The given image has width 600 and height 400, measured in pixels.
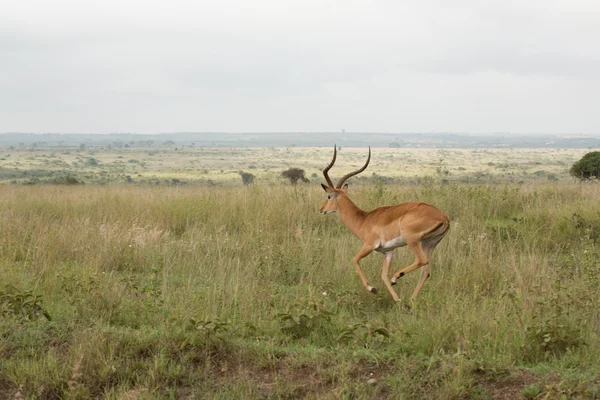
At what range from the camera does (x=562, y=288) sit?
734cm

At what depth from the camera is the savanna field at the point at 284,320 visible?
5602mm

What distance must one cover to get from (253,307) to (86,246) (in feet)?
13.0

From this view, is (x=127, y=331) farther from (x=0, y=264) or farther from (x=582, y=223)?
(x=582, y=223)

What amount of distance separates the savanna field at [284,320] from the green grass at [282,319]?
2cm

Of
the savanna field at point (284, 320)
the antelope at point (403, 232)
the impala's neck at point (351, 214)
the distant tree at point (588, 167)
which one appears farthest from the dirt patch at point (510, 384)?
the distant tree at point (588, 167)

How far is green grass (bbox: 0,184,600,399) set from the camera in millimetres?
5609

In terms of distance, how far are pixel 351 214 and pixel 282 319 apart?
2590 millimetres

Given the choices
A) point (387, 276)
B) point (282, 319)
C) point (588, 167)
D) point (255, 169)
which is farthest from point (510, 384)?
point (255, 169)

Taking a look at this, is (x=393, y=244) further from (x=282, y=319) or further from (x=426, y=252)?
(x=282, y=319)

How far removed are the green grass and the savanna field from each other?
0.07ft

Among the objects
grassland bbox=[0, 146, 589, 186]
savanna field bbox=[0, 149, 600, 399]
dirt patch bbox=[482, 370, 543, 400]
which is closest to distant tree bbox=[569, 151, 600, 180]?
grassland bbox=[0, 146, 589, 186]

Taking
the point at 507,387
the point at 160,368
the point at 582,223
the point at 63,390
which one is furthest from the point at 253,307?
the point at 582,223

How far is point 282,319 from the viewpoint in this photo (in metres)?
6.73

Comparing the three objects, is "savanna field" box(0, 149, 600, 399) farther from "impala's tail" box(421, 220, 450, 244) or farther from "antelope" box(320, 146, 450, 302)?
"impala's tail" box(421, 220, 450, 244)
